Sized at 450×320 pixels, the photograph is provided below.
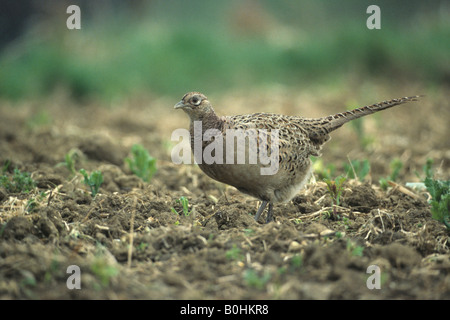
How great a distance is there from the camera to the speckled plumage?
14.9 ft

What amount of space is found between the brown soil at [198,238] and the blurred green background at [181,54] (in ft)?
13.7

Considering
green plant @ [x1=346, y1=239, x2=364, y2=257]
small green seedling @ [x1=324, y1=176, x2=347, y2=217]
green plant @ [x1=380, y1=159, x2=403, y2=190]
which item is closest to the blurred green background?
green plant @ [x1=380, y1=159, x2=403, y2=190]

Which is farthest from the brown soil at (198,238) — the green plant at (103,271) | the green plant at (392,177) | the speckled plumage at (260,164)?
the speckled plumage at (260,164)

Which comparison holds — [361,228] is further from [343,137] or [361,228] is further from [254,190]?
[343,137]

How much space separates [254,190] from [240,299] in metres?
1.54

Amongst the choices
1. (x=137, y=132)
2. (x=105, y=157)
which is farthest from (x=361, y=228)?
(x=137, y=132)

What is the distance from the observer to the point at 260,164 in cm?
455

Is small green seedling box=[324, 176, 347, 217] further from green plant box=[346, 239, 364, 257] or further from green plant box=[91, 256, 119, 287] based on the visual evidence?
green plant box=[91, 256, 119, 287]

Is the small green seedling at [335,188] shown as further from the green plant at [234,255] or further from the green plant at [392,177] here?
the green plant at [234,255]

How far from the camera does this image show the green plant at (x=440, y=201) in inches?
168

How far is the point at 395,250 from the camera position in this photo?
379 cm

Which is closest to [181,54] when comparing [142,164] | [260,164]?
[142,164]

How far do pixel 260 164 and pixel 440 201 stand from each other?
147cm

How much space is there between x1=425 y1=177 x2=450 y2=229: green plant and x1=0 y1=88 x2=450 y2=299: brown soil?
0.13 meters
